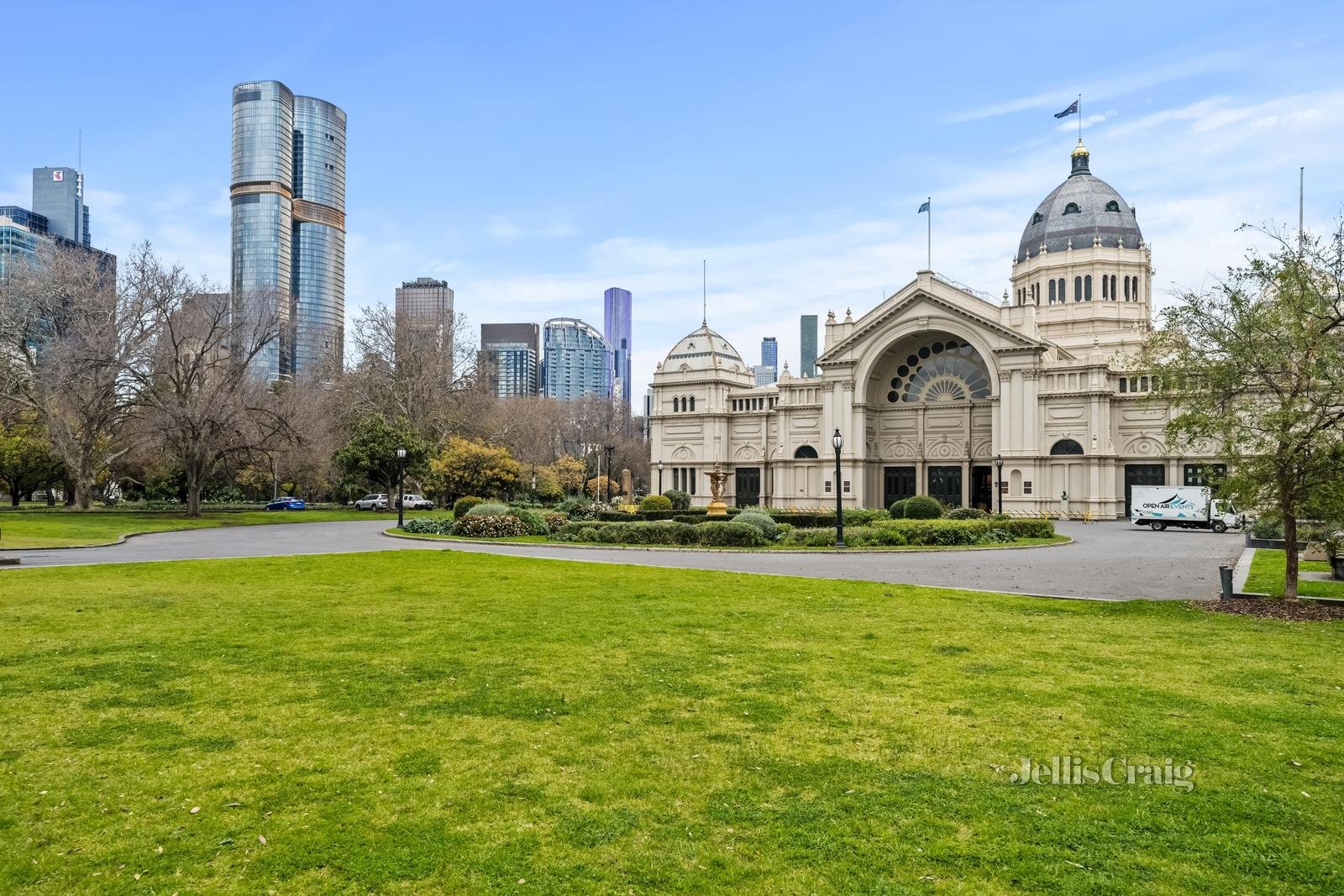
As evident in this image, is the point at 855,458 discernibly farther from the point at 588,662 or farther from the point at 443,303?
the point at 443,303

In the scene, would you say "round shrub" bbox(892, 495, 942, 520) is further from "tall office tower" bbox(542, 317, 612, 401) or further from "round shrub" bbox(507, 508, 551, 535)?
"tall office tower" bbox(542, 317, 612, 401)

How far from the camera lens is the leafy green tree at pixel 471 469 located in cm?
5566

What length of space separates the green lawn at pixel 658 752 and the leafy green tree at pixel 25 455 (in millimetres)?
50258

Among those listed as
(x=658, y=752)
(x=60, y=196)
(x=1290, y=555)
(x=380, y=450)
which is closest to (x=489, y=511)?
(x=380, y=450)

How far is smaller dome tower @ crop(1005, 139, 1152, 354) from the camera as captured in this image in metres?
65.2

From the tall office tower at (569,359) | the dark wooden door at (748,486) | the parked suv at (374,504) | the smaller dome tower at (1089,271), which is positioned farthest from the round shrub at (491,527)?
the tall office tower at (569,359)

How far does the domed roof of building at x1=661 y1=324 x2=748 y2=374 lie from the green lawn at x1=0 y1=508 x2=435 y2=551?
95.6 feet

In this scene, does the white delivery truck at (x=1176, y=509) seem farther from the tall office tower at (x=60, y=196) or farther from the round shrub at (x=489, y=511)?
the tall office tower at (x=60, y=196)

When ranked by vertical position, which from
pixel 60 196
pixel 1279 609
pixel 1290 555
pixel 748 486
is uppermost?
pixel 60 196

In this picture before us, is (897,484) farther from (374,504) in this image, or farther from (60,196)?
(60,196)

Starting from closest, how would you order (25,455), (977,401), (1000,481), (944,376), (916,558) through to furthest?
(916,558) < (25,455) < (1000,481) < (977,401) < (944,376)

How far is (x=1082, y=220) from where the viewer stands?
67.1 meters

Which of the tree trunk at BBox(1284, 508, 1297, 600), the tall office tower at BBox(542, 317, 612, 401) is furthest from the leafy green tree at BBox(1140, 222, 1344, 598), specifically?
the tall office tower at BBox(542, 317, 612, 401)

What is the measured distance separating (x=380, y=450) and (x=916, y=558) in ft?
129
